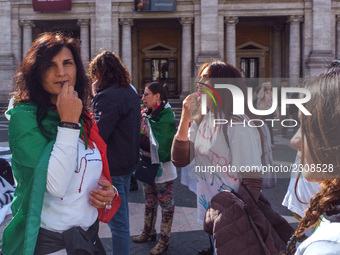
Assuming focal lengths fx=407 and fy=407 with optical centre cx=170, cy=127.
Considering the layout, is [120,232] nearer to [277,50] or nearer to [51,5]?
[51,5]

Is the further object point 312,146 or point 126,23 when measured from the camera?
point 126,23

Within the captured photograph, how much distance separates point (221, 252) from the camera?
76.4 inches

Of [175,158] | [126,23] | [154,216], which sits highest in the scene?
[126,23]

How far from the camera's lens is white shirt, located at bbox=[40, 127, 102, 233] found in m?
1.68

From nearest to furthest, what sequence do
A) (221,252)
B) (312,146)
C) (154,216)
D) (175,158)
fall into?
(312,146) → (221,252) → (175,158) → (154,216)

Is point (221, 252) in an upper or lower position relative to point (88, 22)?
lower

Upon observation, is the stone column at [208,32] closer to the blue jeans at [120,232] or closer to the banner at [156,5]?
the banner at [156,5]

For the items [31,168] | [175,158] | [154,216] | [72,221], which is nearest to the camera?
[31,168]

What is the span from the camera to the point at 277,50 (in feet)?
98.8

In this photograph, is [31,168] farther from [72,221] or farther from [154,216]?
[154,216]

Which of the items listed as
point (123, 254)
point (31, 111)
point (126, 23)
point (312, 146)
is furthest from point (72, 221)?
point (126, 23)

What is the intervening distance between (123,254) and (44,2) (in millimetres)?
25596

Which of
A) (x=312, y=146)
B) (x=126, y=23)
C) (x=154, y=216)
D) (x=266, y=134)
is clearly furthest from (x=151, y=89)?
(x=126, y=23)

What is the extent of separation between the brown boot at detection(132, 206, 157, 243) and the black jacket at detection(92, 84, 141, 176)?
3.56 feet
